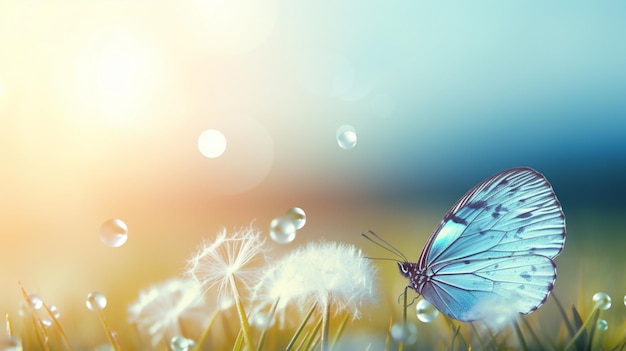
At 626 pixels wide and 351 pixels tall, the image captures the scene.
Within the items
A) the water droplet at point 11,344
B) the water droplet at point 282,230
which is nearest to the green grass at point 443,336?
the water droplet at point 11,344

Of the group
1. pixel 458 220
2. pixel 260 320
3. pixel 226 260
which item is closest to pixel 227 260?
pixel 226 260

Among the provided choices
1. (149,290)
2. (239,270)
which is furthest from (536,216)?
(149,290)

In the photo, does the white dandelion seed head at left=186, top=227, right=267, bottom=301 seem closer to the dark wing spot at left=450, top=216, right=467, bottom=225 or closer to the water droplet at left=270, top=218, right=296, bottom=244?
the water droplet at left=270, top=218, right=296, bottom=244

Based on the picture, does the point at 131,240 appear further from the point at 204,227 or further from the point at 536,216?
the point at 536,216

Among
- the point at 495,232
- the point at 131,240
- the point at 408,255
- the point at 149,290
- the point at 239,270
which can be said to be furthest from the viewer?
the point at 131,240

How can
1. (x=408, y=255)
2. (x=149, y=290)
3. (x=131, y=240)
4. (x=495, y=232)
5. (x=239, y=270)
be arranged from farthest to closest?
(x=131, y=240) → (x=408, y=255) → (x=149, y=290) → (x=495, y=232) → (x=239, y=270)

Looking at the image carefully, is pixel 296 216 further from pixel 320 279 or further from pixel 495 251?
pixel 495 251
